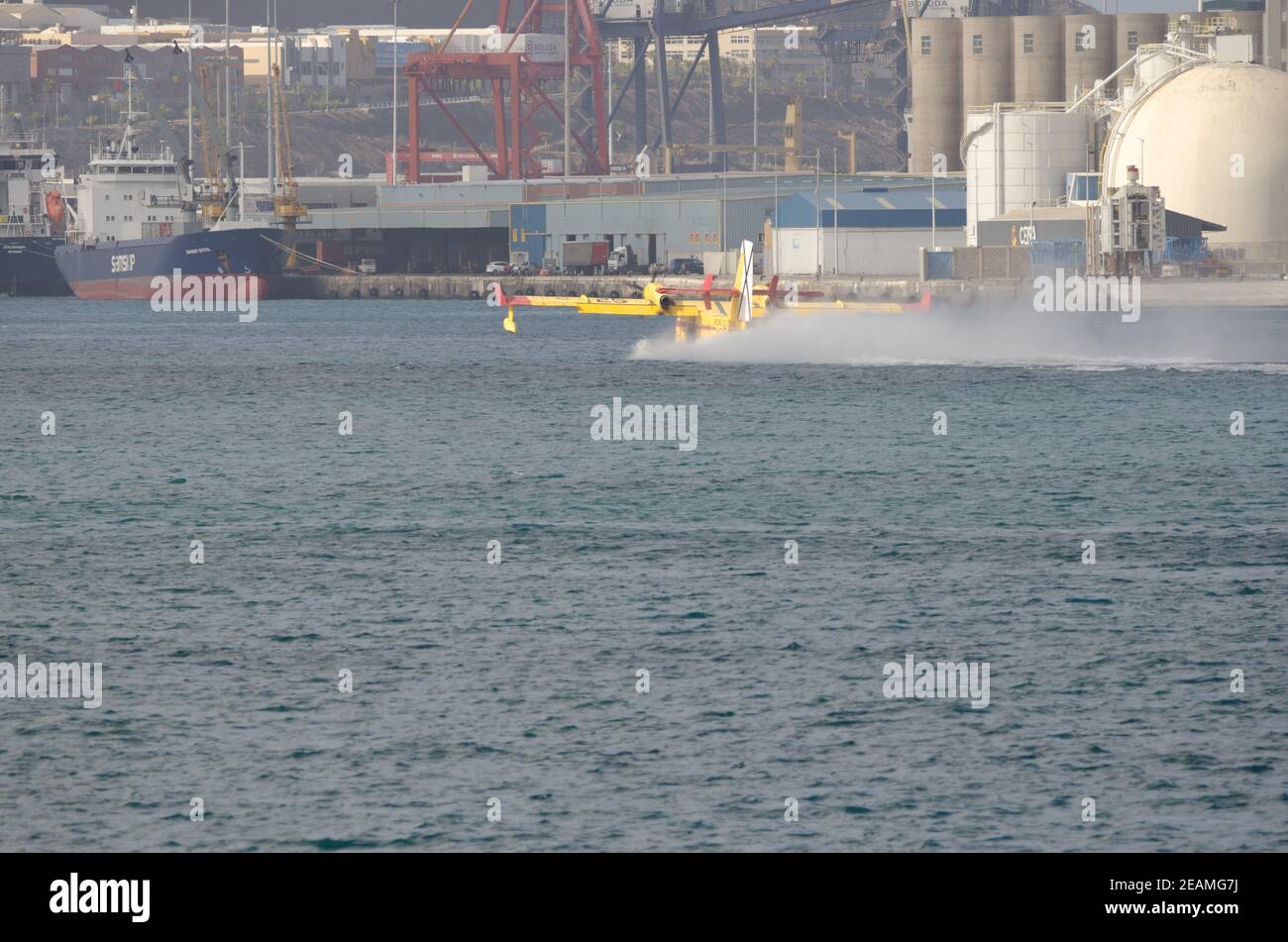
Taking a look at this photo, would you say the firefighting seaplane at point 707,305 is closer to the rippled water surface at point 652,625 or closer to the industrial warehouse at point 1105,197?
the rippled water surface at point 652,625

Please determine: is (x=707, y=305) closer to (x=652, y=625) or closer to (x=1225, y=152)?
(x=652, y=625)

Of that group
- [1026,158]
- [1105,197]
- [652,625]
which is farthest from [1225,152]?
[652,625]

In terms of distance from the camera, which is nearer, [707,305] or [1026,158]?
[707,305]

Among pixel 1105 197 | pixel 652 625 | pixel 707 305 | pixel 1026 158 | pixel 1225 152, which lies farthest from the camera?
pixel 1026 158

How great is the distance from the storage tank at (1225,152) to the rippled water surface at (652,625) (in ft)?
241

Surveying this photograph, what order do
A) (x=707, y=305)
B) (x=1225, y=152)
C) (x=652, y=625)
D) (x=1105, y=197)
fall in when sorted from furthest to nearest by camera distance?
(x=1225, y=152)
(x=1105, y=197)
(x=707, y=305)
(x=652, y=625)

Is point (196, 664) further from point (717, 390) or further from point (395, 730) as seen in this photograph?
point (717, 390)

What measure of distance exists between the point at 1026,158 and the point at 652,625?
445 ft

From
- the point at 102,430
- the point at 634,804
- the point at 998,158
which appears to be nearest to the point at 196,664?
the point at 634,804

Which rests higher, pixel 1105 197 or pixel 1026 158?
A: pixel 1026 158

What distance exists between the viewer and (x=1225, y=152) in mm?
153875

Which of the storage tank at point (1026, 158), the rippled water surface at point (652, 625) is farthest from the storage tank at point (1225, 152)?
the rippled water surface at point (652, 625)

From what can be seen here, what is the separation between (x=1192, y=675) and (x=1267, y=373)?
68.3 m

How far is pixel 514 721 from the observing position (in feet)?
103
